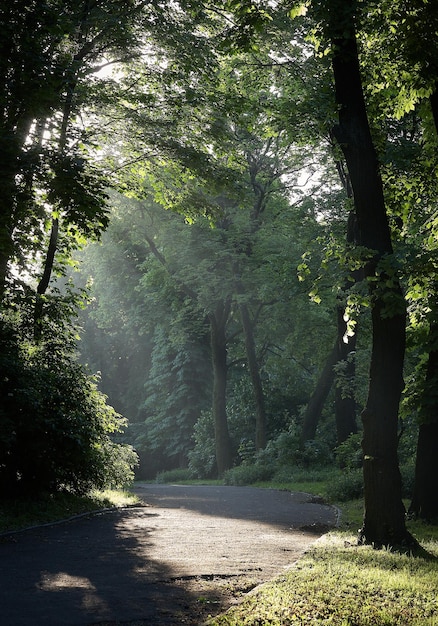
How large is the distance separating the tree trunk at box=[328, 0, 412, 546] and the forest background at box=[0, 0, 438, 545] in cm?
3

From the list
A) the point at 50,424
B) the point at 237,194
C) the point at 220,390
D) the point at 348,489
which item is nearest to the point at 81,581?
the point at 50,424

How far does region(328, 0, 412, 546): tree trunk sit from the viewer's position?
10023 mm

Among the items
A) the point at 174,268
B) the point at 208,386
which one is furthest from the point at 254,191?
the point at 208,386

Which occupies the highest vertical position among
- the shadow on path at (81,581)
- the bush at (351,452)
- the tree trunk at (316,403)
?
the tree trunk at (316,403)

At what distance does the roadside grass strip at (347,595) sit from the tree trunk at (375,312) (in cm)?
126

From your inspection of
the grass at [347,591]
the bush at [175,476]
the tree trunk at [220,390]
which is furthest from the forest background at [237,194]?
the bush at [175,476]

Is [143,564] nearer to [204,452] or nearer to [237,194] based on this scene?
[237,194]

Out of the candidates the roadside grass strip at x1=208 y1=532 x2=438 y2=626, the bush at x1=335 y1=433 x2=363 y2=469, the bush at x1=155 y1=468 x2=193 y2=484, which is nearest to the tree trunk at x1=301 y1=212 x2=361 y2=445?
the bush at x1=335 y1=433 x2=363 y2=469

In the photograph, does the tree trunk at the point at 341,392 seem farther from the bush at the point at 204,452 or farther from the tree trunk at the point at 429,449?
the bush at the point at 204,452

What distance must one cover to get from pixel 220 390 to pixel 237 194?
17832 mm

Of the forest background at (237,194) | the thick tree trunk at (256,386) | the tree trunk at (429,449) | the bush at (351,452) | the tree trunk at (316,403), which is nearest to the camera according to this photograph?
the forest background at (237,194)

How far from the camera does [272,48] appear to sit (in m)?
22.0

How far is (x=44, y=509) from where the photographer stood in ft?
43.6

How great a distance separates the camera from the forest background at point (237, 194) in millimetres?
10562
